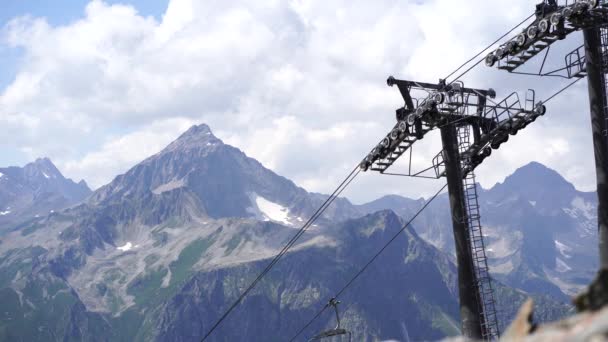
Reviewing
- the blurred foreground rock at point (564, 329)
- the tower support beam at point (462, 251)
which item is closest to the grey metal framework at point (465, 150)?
the tower support beam at point (462, 251)

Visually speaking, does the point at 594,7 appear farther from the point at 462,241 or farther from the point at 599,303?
the point at 599,303

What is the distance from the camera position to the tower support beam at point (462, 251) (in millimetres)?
33312

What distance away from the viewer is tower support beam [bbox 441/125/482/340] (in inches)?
1312

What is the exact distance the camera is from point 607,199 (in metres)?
29.2

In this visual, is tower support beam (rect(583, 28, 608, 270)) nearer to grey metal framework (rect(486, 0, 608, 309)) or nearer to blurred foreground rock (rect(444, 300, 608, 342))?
grey metal framework (rect(486, 0, 608, 309))

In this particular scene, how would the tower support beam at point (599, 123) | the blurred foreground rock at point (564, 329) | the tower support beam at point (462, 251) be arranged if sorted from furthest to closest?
the tower support beam at point (462, 251)
the tower support beam at point (599, 123)
the blurred foreground rock at point (564, 329)

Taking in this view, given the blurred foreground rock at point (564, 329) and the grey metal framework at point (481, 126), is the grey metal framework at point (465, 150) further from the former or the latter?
the blurred foreground rock at point (564, 329)

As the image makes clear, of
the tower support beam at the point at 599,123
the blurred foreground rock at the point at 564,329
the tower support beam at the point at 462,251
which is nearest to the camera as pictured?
the blurred foreground rock at the point at 564,329

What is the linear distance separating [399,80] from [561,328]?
2510cm

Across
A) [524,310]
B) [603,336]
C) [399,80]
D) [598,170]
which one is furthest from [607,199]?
[603,336]

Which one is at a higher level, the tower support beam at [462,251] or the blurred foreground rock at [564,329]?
the tower support beam at [462,251]

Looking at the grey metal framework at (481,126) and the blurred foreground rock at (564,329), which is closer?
the blurred foreground rock at (564,329)

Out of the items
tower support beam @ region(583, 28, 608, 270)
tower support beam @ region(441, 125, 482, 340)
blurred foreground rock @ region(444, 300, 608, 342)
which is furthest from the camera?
tower support beam @ region(441, 125, 482, 340)

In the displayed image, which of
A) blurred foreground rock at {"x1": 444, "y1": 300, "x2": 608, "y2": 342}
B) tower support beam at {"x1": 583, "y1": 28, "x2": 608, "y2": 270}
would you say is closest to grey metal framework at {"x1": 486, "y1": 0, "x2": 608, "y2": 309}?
tower support beam at {"x1": 583, "y1": 28, "x2": 608, "y2": 270}
